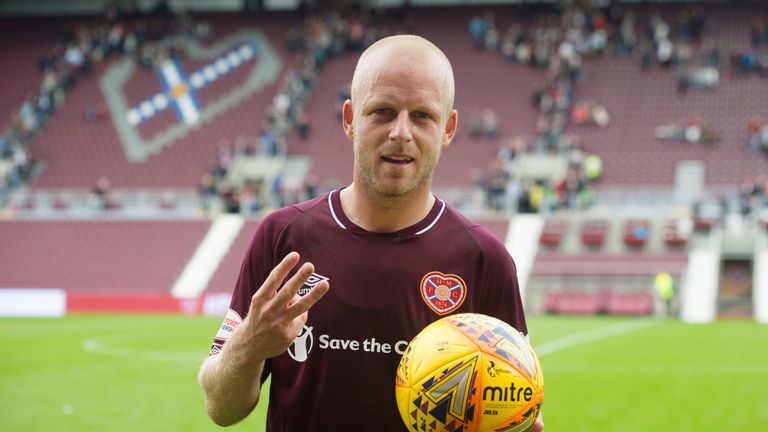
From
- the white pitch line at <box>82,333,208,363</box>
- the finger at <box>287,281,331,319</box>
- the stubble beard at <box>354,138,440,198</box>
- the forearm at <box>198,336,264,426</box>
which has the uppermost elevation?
the stubble beard at <box>354,138,440,198</box>

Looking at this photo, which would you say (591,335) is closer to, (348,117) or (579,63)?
(348,117)

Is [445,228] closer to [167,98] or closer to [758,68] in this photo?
[758,68]

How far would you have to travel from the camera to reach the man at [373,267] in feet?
10.0

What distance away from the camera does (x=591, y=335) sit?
19.1m

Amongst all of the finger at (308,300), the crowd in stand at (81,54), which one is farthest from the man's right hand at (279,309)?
the crowd in stand at (81,54)

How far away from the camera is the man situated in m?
3.06

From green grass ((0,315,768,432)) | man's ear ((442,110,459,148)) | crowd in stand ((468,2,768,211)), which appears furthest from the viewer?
crowd in stand ((468,2,768,211))

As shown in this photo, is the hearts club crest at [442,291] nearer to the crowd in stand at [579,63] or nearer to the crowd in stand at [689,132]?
the crowd in stand at [579,63]

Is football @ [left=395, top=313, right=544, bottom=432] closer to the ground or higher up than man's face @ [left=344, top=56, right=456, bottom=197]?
closer to the ground

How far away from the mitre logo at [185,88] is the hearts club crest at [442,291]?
3486 centimetres

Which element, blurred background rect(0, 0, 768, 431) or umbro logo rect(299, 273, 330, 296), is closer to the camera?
umbro logo rect(299, 273, 330, 296)

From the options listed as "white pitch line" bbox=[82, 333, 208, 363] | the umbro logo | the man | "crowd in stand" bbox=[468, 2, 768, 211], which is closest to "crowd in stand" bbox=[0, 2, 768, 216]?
"crowd in stand" bbox=[468, 2, 768, 211]

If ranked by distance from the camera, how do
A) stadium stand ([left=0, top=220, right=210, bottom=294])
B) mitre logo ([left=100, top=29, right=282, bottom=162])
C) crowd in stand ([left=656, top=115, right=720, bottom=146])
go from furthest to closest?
mitre logo ([left=100, top=29, right=282, bottom=162]) → crowd in stand ([left=656, top=115, right=720, bottom=146]) → stadium stand ([left=0, top=220, right=210, bottom=294])

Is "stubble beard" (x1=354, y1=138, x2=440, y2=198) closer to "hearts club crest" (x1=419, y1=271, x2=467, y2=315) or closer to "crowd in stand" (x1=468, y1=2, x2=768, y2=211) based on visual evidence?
"hearts club crest" (x1=419, y1=271, x2=467, y2=315)
